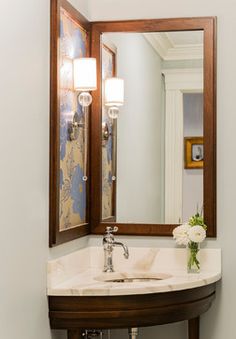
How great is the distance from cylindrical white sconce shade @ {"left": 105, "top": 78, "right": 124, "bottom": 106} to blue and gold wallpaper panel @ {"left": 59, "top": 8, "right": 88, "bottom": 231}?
0.21m

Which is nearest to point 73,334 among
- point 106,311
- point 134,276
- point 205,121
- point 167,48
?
point 106,311

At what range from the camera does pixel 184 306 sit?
3.11 m

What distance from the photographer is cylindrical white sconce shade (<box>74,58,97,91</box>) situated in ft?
10.8

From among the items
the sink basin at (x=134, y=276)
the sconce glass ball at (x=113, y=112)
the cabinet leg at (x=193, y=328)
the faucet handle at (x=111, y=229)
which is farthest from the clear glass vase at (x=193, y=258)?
the sconce glass ball at (x=113, y=112)

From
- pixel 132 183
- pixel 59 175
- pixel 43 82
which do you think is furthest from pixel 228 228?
pixel 43 82

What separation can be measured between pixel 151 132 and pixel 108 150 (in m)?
0.24

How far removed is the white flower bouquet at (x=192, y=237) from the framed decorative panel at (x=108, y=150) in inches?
15.3

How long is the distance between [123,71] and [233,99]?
1.93ft

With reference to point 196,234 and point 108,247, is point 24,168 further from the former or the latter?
point 196,234

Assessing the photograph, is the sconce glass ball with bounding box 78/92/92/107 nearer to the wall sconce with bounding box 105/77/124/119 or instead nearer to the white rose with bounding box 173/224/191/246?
the wall sconce with bounding box 105/77/124/119

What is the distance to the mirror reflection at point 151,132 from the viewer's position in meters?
3.57

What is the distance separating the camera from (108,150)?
3.64 m

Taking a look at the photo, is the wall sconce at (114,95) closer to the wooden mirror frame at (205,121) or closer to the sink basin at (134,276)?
the wooden mirror frame at (205,121)

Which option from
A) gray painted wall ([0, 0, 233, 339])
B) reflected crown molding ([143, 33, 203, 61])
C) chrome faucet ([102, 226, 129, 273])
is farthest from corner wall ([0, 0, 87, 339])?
reflected crown molding ([143, 33, 203, 61])
